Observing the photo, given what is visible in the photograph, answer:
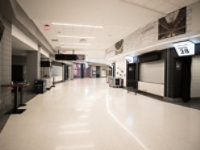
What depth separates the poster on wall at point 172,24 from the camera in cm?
432

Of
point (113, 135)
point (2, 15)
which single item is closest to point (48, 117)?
point (113, 135)

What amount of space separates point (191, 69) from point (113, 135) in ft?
21.3

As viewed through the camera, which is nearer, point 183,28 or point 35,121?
point 35,121

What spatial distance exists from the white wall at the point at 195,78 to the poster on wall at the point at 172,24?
295cm

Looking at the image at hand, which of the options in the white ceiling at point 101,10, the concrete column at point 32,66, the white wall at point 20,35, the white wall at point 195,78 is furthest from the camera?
the concrete column at point 32,66

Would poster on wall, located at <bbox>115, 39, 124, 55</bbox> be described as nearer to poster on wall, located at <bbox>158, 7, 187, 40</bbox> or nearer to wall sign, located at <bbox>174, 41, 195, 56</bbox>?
A: poster on wall, located at <bbox>158, 7, 187, 40</bbox>

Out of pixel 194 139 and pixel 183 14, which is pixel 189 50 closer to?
pixel 183 14

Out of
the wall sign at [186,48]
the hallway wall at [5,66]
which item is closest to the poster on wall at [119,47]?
the wall sign at [186,48]

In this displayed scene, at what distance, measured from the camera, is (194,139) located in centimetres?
246

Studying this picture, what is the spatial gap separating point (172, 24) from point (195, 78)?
391 centimetres

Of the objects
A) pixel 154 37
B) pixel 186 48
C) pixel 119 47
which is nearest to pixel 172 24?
pixel 154 37

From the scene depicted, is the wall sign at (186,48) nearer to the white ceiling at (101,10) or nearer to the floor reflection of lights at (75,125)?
the white ceiling at (101,10)

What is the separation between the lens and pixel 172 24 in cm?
473

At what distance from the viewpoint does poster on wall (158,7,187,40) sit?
14.2 feet
